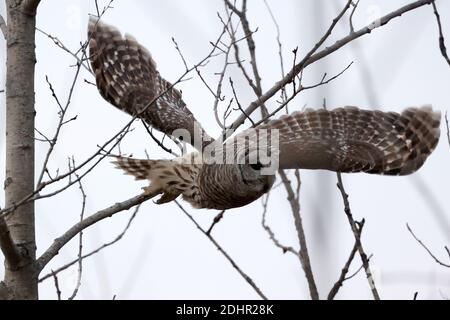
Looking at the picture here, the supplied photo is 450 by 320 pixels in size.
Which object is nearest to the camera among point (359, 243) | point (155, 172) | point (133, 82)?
point (359, 243)

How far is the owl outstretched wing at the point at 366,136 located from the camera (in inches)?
255

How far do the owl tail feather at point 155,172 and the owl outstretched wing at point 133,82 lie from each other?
0.35 m

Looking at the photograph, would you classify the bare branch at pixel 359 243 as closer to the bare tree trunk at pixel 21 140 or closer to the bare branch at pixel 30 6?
the bare tree trunk at pixel 21 140

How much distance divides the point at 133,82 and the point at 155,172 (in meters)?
1.35

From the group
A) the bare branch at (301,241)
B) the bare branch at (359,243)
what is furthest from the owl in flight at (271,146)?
the bare branch at (359,243)

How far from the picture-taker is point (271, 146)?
6504 millimetres

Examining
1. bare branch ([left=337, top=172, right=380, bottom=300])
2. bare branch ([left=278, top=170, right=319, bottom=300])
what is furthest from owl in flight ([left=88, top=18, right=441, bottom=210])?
bare branch ([left=337, top=172, right=380, bottom=300])

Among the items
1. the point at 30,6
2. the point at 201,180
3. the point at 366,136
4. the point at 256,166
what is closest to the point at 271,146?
the point at 256,166

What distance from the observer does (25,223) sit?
14.9 feet

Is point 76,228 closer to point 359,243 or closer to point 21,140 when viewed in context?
point 21,140

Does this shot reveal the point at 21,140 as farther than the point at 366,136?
No

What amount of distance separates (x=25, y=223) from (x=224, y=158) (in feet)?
7.56
